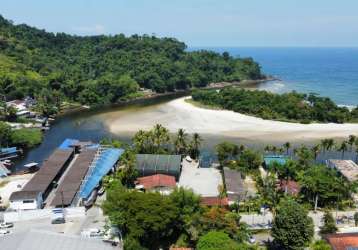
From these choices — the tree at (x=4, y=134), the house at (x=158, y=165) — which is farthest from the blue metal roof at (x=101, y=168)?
the tree at (x=4, y=134)

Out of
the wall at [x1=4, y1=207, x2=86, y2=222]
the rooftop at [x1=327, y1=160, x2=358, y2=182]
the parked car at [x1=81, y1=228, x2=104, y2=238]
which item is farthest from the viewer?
the rooftop at [x1=327, y1=160, x2=358, y2=182]

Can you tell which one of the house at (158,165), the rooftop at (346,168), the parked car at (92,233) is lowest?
the parked car at (92,233)

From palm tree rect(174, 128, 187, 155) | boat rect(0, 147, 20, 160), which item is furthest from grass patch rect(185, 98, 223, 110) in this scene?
boat rect(0, 147, 20, 160)

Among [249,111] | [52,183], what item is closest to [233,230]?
[52,183]

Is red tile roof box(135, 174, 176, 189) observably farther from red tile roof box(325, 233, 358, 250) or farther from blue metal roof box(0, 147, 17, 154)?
blue metal roof box(0, 147, 17, 154)

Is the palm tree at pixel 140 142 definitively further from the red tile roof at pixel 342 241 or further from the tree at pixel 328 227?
the red tile roof at pixel 342 241

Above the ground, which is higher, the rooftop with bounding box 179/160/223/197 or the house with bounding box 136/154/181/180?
the house with bounding box 136/154/181/180

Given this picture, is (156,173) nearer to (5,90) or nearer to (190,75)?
(5,90)
